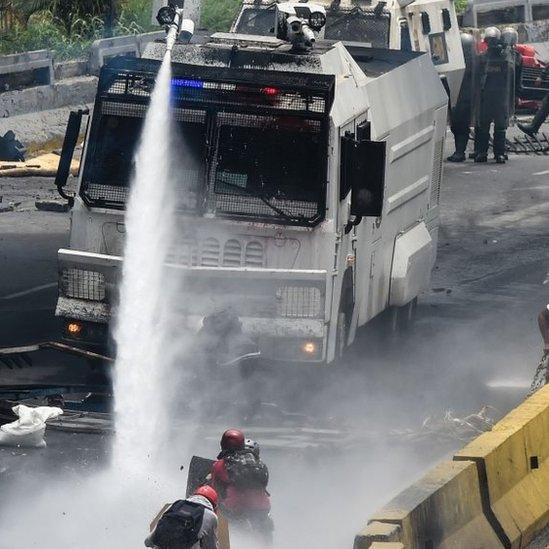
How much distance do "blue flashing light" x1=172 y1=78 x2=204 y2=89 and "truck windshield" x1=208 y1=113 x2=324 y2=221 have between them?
29cm

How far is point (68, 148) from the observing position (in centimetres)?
1412

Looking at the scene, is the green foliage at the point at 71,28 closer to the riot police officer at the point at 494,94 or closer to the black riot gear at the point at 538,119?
the riot police officer at the point at 494,94

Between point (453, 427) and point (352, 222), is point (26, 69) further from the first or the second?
point (453, 427)

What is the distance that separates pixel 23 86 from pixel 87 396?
14433 mm

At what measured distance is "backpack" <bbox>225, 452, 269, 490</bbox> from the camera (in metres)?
9.98

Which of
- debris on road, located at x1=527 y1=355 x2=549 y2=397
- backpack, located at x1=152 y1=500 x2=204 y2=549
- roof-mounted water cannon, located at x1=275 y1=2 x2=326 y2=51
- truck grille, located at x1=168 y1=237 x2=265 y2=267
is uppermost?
roof-mounted water cannon, located at x1=275 y1=2 x2=326 y2=51

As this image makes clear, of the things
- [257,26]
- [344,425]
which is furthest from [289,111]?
[257,26]

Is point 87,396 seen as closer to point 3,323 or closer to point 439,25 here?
point 3,323

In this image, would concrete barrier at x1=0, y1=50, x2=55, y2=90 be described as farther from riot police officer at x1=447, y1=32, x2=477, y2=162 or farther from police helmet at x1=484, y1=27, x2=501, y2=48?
police helmet at x1=484, y1=27, x2=501, y2=48

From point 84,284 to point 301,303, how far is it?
176 centimetres

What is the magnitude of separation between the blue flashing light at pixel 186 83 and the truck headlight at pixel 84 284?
1636mm

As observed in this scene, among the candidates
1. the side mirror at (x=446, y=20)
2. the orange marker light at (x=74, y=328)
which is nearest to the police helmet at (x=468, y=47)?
the side mirror at (x=446, y=20)

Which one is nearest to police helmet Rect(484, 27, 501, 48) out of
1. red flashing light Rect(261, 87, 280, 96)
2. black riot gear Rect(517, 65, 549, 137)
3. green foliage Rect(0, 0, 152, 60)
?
black riot gear Rect(517, 65, 549, 137)

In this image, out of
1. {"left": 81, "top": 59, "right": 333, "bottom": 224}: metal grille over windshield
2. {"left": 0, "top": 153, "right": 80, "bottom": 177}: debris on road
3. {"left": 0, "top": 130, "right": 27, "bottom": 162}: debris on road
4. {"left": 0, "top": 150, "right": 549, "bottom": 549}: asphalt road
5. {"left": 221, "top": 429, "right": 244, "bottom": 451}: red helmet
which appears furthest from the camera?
{"left": 0, "top": 130, "right": 27, "bottom": 162}: debris on road
